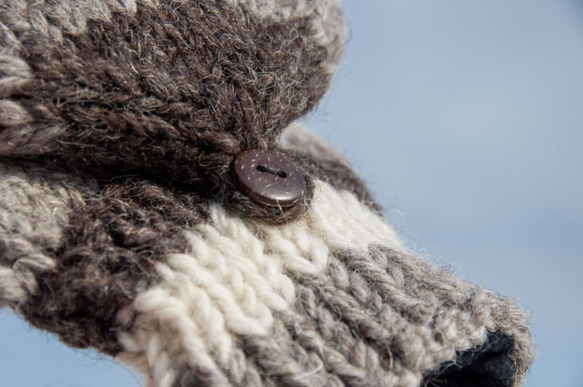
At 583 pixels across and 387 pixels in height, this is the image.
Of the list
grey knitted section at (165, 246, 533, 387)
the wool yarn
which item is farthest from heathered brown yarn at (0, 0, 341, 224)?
grey knitted section at (165, 246, 533, 387)

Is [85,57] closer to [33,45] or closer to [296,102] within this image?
[33,45]

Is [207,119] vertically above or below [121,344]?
above

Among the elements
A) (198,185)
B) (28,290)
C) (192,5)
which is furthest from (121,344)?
(192,5)

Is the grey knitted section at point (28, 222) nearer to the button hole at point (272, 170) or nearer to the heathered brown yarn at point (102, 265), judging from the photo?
the heathered brown yarn at point (102, 265)

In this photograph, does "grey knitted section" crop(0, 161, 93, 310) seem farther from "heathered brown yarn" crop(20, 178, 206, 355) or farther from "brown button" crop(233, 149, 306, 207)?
"brown button" crop(233, 149, 306, 207)

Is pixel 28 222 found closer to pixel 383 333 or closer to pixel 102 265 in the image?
pixel 102 265

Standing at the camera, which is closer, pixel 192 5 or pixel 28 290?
pixel 28 290

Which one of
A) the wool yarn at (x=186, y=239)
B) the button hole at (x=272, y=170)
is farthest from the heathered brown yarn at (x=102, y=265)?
the button hole at (x=272, y=170)
